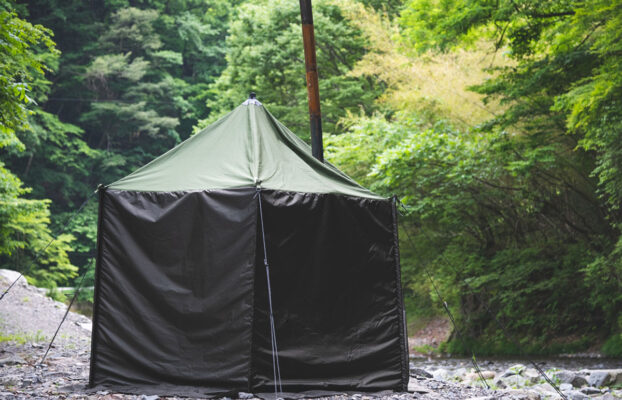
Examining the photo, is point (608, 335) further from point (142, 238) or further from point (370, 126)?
point (142, 238)

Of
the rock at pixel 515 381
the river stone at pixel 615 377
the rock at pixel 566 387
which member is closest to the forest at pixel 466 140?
the rock at pixel 515 381

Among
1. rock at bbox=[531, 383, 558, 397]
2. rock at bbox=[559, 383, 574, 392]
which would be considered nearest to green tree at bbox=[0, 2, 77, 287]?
rock at bbox=[531, 383, 558, 397]

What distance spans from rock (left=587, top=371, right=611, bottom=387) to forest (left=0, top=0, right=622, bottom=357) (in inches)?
79.8

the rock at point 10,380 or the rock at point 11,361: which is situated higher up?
the rock at point 10,380

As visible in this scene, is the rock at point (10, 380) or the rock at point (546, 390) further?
the rock at point (546, 390)

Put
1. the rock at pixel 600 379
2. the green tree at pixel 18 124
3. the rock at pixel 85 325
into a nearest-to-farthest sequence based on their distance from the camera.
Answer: the green tree at pixel 18 124, the rock at pixel 600 379, the rock at pixel 85 325

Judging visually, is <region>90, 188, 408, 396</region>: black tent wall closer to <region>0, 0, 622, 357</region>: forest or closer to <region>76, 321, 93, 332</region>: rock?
<region>0, 0, 622, 357</region>: forest

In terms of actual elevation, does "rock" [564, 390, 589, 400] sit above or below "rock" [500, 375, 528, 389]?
above

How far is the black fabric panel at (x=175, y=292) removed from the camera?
5383 millimetres

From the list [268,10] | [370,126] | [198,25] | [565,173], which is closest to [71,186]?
[198,25]

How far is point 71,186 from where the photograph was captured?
2909 centimetres

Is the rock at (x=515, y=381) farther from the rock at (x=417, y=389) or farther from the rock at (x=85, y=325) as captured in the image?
the rock at (x=85, y=325)

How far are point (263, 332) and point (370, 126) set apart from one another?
30.6ft

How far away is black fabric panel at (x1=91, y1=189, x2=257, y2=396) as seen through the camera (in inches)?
212
